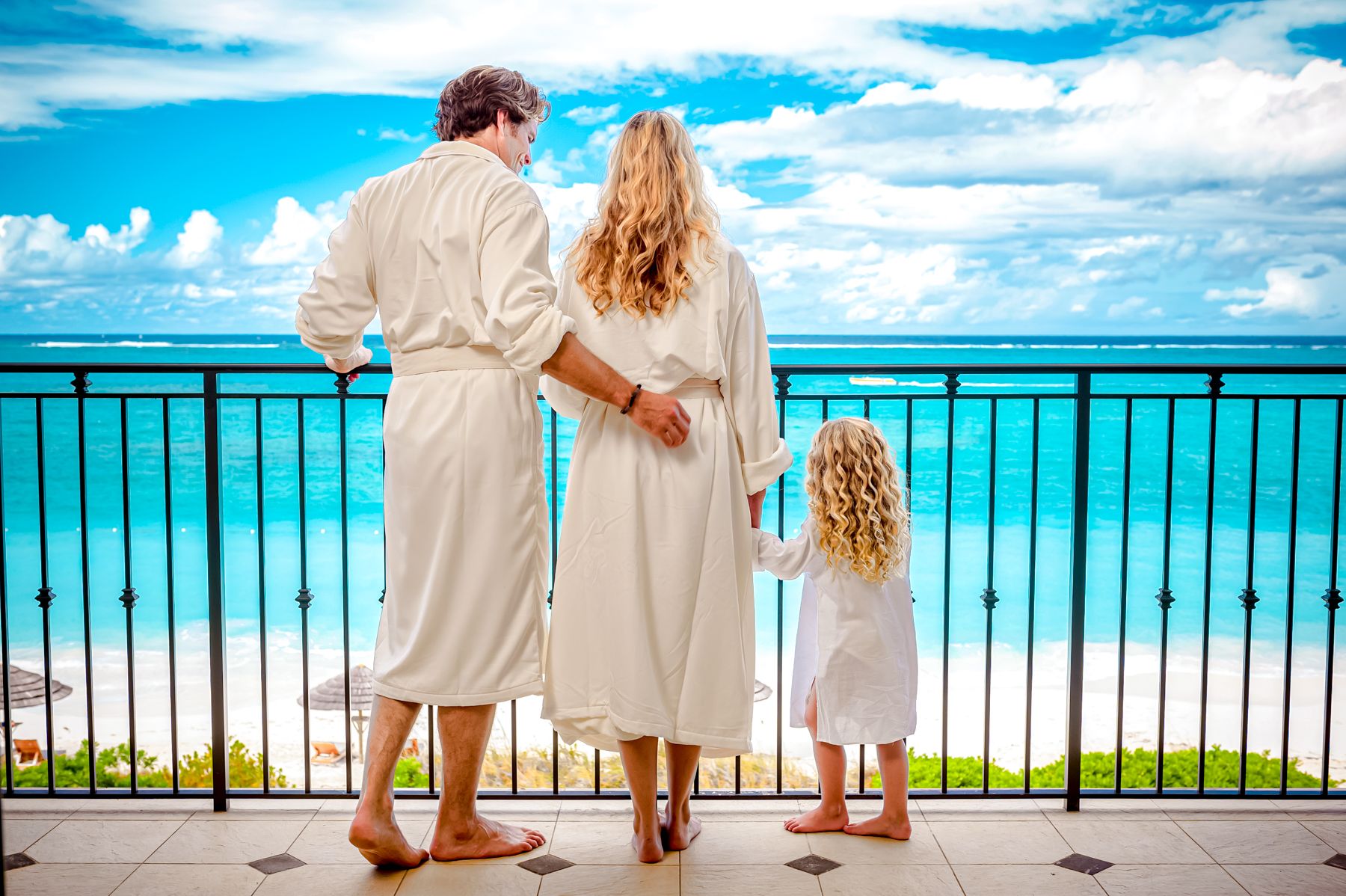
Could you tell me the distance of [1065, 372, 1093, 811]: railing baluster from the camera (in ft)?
7.50

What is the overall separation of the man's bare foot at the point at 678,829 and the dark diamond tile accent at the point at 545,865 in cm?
21

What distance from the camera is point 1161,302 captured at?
1073 inches

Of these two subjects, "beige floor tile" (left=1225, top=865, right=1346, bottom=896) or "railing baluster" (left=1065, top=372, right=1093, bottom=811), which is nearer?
"beige floor tile" (left=1225, top=865, right=1346, bottom=896)

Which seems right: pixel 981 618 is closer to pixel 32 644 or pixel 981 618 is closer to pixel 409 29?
pixel 32 644

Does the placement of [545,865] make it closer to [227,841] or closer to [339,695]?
[227,841]

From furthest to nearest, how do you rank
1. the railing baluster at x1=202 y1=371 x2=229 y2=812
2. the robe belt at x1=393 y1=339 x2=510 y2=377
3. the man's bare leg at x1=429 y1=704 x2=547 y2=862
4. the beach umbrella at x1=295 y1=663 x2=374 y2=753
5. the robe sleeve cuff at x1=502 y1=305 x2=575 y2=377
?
the beach umbrella at x1=295 y1=663 x2=374 y2=753 → the railing baluster at x1=202 y1=371 x2=229 y2=812 → the man's bare leg at x1=429 y1=704 x2=547 y2=862 → the robe belt at x1=393 y1=339 x2=510 y2=377 → the robe sleeve cuff at x1=502 y1=305 x2=575 y2=377

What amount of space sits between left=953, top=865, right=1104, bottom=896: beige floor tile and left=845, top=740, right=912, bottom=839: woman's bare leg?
15 centimetres

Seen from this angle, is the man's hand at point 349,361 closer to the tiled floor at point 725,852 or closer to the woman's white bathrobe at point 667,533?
the woman's white bathrobe at point 667,533

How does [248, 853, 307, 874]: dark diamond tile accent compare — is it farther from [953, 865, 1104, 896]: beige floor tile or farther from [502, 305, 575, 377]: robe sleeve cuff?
[953, 865, 1104, 896]: beige floor tile

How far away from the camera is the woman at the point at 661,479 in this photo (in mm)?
1868

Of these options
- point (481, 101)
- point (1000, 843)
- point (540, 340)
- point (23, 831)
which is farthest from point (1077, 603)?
point (23, 831)

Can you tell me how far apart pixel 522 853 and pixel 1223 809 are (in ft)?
5.24

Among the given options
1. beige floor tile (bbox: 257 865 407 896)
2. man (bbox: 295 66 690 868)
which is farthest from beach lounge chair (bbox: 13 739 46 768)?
man (bbox: 295 66 690 868)

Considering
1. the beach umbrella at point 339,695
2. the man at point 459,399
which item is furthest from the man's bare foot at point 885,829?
the beach umbrella at point 339,695
